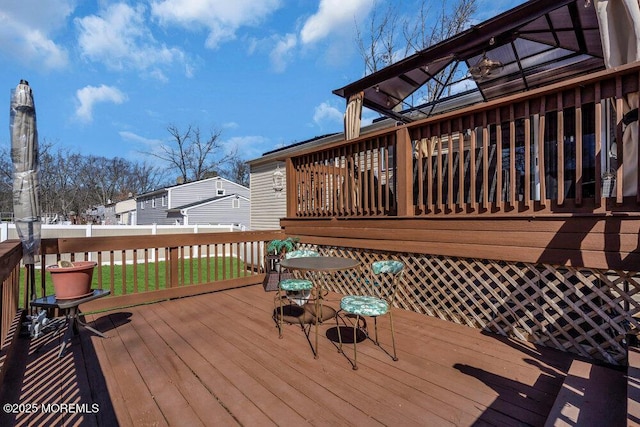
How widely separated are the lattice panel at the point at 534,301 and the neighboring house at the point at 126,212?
97.4ft

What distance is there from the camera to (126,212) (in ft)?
98.5

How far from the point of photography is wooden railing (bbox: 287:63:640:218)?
245 cm

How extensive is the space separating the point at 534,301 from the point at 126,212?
112ft

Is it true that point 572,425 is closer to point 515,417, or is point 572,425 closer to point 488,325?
point 515,417

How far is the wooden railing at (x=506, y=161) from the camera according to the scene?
245 centimetres

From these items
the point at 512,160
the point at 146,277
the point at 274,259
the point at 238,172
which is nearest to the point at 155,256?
the point at 146,277

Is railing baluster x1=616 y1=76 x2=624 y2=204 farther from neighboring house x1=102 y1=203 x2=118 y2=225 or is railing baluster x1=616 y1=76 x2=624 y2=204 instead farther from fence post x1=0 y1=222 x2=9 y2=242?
neighboring house x1=102 y1=203 x2=118 y2=225

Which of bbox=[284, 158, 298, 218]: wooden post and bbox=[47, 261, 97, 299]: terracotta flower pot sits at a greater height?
bbox=[284, 158, 298, 218]: wooden post

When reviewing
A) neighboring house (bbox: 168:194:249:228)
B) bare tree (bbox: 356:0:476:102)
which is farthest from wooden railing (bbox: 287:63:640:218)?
neighboring house (bbox: 168:194:249:228)

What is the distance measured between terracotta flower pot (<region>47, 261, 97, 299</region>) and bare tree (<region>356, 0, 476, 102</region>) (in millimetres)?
10807

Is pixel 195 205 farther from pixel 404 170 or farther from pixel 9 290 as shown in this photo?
pixel 404 170

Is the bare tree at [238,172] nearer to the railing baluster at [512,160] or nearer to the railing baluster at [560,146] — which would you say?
the railing baluster at [512,160]

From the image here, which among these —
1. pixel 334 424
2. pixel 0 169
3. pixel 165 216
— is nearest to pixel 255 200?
pixel 334 424

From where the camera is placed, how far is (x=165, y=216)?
22.4 metres
